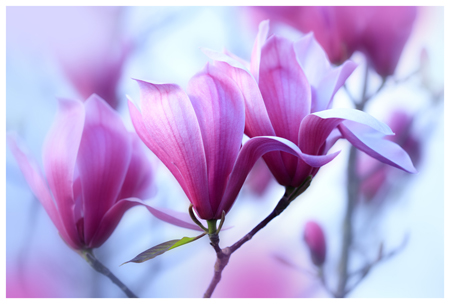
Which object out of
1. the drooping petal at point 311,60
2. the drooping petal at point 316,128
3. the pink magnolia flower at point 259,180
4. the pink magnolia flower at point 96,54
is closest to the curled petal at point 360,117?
the drooping petal at point 316,128

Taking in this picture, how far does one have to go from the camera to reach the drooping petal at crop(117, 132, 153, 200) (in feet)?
1.55

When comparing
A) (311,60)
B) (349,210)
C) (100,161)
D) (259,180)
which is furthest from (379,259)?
(100,161)

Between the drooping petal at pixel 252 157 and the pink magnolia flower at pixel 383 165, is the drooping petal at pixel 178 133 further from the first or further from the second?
the pink magnolia flower at pixel 383 165

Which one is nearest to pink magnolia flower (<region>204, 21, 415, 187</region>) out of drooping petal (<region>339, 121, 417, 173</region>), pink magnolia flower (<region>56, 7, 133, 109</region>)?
drooping petal (<region>339, 121, 417, 173</region>)

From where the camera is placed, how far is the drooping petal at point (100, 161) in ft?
1.42

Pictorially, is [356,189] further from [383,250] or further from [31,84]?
[31,84]

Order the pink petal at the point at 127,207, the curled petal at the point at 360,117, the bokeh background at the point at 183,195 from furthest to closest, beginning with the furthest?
the bokeh background at the point at 183,195, the pink petal at the point at 127,207, the curled petal at the point at 360,117

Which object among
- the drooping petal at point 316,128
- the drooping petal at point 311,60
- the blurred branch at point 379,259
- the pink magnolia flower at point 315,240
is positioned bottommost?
the blurred branch at point 379,259

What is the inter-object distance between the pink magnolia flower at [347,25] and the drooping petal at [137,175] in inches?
11.1

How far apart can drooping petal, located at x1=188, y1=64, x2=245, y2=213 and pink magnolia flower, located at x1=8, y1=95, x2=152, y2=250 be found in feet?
0.42

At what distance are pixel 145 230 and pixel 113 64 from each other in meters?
0.25

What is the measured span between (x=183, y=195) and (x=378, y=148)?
0.27m

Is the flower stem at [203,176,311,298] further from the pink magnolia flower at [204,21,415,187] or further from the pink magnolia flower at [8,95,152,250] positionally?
the pink magnolia flower at [8,95,152,250]

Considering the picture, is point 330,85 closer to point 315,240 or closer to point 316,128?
point 316,128
